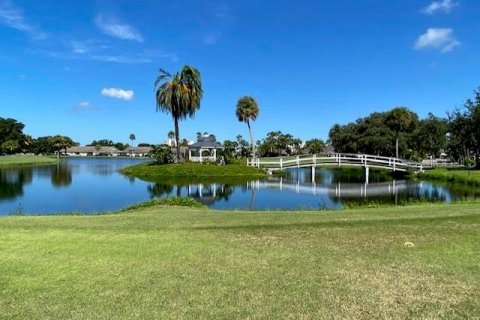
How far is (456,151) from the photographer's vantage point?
79250mm

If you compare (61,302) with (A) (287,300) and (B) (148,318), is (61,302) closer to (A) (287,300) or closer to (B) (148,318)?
(B) (148,318)

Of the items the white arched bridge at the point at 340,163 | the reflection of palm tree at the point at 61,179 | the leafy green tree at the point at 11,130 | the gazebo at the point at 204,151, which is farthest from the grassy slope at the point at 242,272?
the leafy green tree at the point at 11,130

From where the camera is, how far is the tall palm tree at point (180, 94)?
180 ft

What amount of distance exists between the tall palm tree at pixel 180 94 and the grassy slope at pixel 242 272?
4669 centimetres

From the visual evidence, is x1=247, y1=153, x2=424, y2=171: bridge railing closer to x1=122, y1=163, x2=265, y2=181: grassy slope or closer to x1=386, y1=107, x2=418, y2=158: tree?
x1=122, y1=163, x2=265, y2=181: grassy slope

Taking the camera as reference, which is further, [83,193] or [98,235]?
[83,193]

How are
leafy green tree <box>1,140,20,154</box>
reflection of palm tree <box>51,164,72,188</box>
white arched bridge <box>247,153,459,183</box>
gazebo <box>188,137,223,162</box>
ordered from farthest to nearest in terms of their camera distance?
leafy green tree <box>1,140,20,154</box>
gazebo <box>188,137,223,162</box>
white arched bridge <box>247,153,459,183</box>
reflection of palm tree <box>51,164,72,188</box>

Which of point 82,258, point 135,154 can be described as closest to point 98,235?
point 82,258

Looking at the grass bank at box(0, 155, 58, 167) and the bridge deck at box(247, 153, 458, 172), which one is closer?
the bridge deck at box(247, 153, 458, 172)

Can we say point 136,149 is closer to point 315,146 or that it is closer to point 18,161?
point 315,146

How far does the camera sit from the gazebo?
208 feet

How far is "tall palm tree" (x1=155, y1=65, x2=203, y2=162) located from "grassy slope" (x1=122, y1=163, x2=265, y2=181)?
5.32 meters

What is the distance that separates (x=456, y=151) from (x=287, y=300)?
84.1 meters

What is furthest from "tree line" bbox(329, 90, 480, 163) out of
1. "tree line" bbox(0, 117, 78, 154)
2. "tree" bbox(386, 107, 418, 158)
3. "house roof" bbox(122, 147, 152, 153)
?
"house roof" bbox(122, 147, 152, 153)
